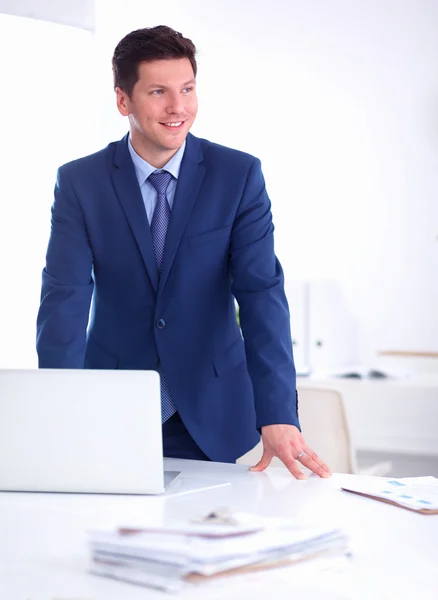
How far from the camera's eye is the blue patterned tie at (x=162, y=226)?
82.8 inches

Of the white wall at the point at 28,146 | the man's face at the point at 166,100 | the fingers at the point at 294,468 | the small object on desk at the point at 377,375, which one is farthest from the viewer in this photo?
the white wall at the point at 28,146

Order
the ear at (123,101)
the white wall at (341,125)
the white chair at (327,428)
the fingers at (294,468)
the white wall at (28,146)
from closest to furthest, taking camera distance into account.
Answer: the fingers at (294,468), the ear at (123,101), the white chair at (327,428), the white wall at (28,146), the white wall at (341,125)

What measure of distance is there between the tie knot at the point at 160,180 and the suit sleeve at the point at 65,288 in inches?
8.2

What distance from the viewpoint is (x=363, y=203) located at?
5277 mm

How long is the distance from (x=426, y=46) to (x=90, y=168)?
3578 millimetres

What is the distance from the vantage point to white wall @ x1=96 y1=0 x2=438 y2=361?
5195 mm

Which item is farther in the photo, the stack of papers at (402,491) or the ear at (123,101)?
the ear at (123,101)

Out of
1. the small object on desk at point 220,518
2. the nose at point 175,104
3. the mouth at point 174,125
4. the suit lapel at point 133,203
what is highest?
the nose at point 175,104

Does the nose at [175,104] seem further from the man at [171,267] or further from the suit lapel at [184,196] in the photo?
the suit lapel at [184,196]

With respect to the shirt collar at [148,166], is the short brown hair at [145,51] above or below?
above

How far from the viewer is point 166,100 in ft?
6.81

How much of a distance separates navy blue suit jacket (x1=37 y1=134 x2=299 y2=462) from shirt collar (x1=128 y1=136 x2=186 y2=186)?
2cm

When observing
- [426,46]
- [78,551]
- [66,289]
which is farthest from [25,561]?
[426,46]

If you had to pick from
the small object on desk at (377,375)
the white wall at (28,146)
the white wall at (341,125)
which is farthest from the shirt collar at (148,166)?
the white wall at (341,125)
